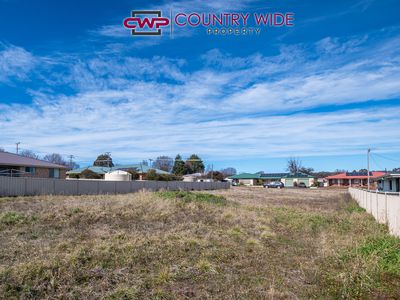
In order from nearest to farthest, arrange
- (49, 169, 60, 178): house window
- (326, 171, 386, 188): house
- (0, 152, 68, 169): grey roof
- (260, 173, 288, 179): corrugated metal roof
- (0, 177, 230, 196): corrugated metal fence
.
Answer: (0, 177, 230, 196): corrugated metal fence → (0, 152, 68, 169): grey roof → (49, 169, 60, 178): house window → (326, 171, 386, 188): house → (260, 173, 288, 179): corrugated metal roof

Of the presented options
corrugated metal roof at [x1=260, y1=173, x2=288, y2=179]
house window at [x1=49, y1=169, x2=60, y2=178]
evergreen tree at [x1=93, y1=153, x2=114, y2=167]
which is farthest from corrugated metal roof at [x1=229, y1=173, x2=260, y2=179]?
house window at [x1=49, y1=169, x2=60, y2=178]

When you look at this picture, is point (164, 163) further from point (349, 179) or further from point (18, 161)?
point (18, 161)

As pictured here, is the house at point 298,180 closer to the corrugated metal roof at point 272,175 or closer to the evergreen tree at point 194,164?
the corrugated metal roof at point 272,175

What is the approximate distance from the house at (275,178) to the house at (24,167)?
187 feet

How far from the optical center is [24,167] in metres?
32.9

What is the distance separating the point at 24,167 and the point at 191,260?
3087 centimetres

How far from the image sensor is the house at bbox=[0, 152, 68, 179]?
31014 mm

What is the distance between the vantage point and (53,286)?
16.9 ft

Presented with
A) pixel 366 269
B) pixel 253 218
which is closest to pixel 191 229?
pixel 253 218

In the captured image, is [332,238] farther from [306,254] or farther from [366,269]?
[366,269]

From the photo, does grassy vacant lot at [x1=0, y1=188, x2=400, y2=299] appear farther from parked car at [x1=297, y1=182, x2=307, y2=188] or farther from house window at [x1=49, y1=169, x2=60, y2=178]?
parked car at [x1=297, y1=182, x2=307, y2=188]

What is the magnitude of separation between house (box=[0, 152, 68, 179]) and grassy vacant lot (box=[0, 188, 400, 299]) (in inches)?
872

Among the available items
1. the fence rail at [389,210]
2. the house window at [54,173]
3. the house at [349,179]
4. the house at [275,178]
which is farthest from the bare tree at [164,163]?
the fence rail at [389,210]

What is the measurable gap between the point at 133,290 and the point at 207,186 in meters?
43.7
